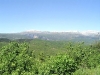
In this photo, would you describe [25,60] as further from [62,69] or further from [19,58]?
[62,69]

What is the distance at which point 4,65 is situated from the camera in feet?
233

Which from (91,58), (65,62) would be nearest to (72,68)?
(65,62)

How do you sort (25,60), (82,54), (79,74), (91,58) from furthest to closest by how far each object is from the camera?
(91,58), (82,54), (25,60), (79,74)

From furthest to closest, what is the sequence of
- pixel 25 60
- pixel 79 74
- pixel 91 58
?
1. pixel 91 58
2. pixel 25 60
3. pixel 79 74

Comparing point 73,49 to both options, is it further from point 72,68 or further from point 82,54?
point 72,68

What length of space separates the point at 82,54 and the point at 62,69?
118 feet

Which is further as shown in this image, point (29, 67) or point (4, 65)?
point (29, 67)

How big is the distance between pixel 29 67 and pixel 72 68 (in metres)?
15.9

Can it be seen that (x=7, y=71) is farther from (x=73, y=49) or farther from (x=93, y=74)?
(x=73, y=49)

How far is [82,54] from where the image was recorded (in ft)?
349

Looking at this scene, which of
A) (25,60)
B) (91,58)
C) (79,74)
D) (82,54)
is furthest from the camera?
(91,58)

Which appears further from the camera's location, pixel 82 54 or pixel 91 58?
pixel 91 58

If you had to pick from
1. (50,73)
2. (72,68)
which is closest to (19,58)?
(50,73)

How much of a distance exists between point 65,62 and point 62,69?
2.95m
